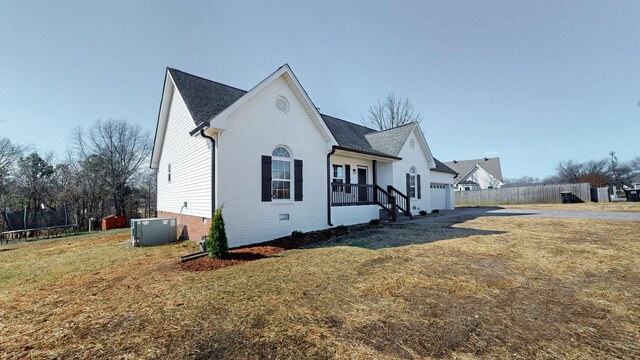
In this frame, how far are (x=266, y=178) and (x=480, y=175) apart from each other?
46473mm

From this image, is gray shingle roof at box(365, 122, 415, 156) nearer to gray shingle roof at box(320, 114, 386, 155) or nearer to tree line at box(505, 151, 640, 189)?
gray shingle roof at box(320, 114, 386, 155)

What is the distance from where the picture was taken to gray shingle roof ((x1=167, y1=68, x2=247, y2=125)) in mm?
9297

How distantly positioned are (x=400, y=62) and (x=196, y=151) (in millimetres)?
12967

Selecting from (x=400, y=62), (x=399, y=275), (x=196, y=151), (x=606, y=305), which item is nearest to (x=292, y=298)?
(x=399, y=275)

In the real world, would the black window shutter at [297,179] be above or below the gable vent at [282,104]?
below

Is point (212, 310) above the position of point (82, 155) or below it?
below

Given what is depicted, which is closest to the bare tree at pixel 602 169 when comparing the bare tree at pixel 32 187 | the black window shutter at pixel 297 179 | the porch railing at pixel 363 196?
the porch railing at pixel 363 196

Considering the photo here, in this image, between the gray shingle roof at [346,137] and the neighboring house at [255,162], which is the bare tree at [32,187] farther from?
the gray shingle roof at [346,137]

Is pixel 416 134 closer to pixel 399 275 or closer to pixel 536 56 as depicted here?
pixel 536 56

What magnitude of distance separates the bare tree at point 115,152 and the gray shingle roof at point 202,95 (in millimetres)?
19998

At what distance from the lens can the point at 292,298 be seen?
165 inches

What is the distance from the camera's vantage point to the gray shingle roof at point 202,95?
9.30m

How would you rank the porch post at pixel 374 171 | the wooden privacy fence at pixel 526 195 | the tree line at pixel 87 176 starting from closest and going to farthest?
the porch post at pixel 374 171 → the tree line at pixel 87 176 → the wooden privacy fence at pixel 526 195

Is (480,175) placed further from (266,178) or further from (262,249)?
(262,249)
